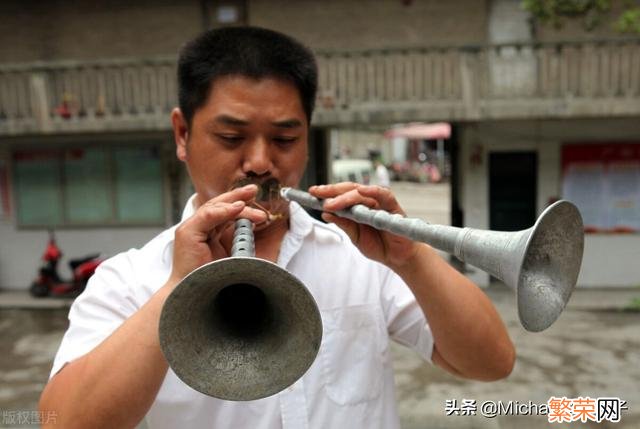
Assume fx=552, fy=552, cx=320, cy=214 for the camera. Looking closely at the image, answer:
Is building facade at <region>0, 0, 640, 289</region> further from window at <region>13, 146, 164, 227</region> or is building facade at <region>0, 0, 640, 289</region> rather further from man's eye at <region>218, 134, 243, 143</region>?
man's eye at <region>218, 134, 243, 143</region>

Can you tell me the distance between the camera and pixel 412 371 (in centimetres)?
598

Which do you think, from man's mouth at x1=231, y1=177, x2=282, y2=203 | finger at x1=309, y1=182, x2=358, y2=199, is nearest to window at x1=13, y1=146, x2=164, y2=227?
man's mouth at x1=231, y1=177, x2=282, y2=203

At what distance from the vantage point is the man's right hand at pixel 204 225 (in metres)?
1.25

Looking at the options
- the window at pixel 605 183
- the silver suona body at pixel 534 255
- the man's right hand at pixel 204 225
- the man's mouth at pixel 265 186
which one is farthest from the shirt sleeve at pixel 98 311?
the window at pixel 605 183

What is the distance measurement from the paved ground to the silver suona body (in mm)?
3699

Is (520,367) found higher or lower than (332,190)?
lower

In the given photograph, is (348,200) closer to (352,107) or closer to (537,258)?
(537,258)

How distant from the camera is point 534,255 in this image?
1.06m

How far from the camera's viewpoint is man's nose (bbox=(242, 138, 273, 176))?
1510mm

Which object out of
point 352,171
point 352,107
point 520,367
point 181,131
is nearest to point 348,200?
point 181,131

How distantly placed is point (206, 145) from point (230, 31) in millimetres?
366

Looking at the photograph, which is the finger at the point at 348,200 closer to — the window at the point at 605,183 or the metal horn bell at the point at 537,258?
the metal horn bell at the point at 537,258

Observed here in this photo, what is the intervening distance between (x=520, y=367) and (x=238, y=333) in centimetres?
534

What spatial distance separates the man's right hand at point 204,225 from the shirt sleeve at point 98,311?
29cm
